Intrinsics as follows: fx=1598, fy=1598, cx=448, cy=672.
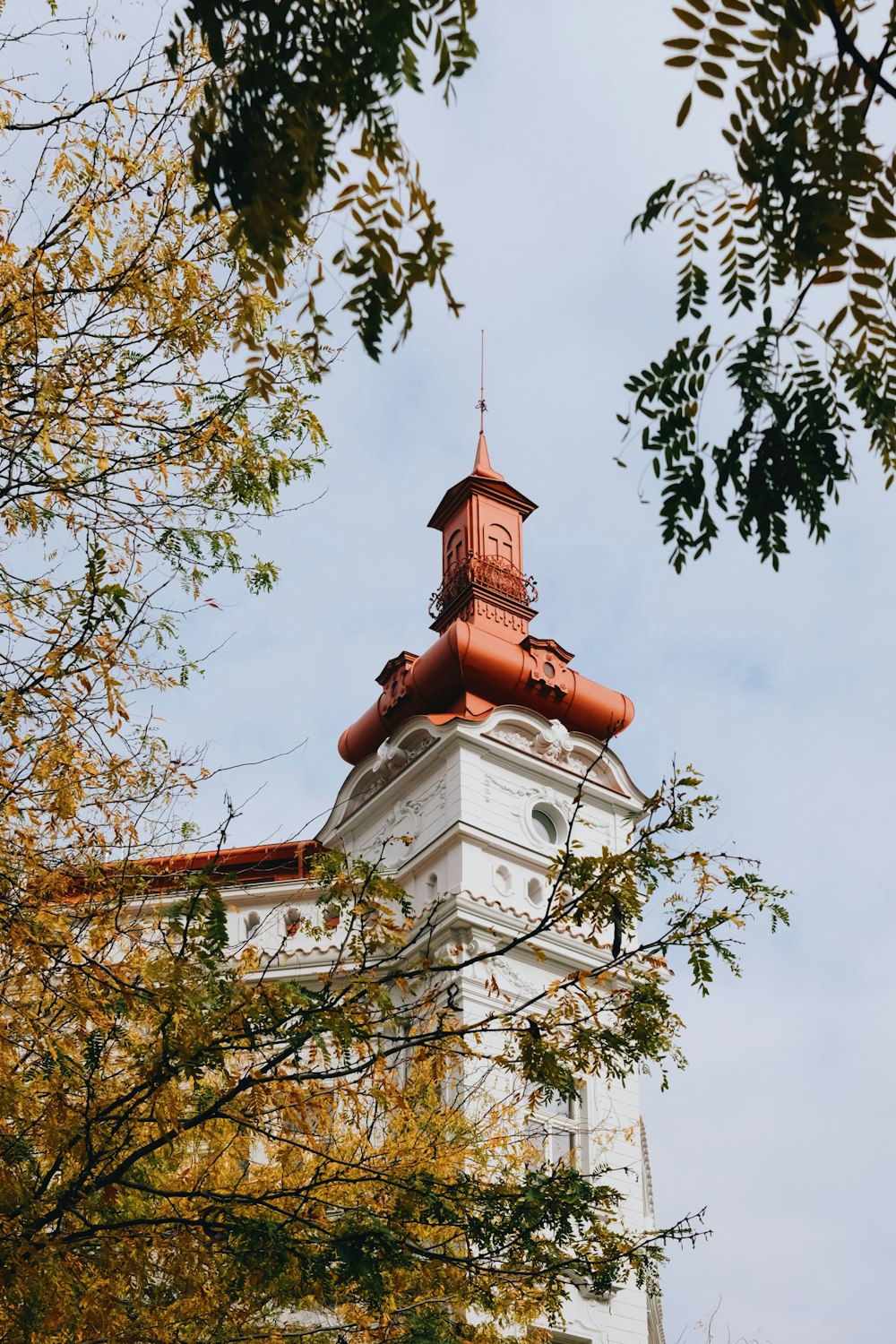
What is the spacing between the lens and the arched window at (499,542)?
26.0 meters

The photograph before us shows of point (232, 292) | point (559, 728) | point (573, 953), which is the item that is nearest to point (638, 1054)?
point (232, 292)

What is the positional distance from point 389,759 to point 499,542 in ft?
17.9

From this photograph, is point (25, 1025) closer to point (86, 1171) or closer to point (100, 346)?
point (86, 1171)

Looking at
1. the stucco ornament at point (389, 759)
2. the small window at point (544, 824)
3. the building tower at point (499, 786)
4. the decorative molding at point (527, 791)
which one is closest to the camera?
the building tower at point (499, 786)

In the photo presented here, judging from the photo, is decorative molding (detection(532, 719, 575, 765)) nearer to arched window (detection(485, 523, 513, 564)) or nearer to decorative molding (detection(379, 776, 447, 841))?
decorative molding (detection(379, 776, 447, 841))

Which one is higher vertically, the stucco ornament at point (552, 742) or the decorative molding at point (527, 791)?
the stucco ornament at point (552, 742)

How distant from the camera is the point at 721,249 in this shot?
169 inches

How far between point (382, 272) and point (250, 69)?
23.1 inches

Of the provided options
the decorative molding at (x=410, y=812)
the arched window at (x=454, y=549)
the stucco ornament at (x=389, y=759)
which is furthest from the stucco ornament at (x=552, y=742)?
the arched window at (x=454, y=549)

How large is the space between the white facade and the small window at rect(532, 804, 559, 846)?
17 mm

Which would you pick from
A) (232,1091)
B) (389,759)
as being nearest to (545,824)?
(389,759)

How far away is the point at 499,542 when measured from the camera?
2636 centimetres

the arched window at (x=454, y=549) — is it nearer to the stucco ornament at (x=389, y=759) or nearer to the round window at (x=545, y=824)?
the stucco ornament at (x=389, y=759)

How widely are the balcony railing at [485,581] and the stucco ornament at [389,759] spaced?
11.3 feet
